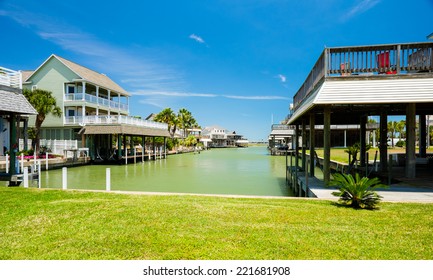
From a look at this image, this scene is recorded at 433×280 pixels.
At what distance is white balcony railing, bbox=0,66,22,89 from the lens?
1185 cm

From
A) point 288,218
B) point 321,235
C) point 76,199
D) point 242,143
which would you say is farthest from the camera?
point 242,143

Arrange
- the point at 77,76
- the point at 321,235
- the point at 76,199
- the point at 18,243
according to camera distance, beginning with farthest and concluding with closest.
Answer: the point at 77,76, the point at 76,199, the point at 321,235, the point at 18,243

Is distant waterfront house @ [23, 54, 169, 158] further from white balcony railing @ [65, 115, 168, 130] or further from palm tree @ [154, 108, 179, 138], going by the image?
palm tree @ [154, 108, 179, 138]

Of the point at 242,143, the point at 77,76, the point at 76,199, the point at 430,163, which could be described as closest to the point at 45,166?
the point at 77,76

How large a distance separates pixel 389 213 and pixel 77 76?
34486mm

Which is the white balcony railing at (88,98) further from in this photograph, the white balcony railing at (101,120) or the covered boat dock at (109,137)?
the covered boat dock at (109,137)

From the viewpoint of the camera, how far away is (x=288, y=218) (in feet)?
18.6

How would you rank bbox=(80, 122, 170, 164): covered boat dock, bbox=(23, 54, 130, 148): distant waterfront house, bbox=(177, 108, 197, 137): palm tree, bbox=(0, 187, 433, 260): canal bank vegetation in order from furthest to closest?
bbox=(177, 108, 197, 137): palm tree < bbox=(23, 54, 130, 148): distant waterfront house < bbox=(80, 122, 170, 164): covered boat dock < bbox=(0, 187, 433, 260): canal bank vegetation

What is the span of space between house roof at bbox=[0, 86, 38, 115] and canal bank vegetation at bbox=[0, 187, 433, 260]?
6205mm

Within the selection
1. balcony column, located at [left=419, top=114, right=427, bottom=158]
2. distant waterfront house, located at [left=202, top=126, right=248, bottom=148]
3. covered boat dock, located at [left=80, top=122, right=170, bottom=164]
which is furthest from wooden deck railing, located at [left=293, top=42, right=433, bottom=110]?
distant waterfront house, located at [left=202, top=126, right=248, bottom=148]

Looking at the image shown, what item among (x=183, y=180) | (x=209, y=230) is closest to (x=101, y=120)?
(x=183, y=180)

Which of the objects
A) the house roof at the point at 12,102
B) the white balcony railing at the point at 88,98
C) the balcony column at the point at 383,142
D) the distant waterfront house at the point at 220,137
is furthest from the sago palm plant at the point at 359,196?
the distant waterfront house at the point at 220,137

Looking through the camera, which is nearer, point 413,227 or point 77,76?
point 413,227

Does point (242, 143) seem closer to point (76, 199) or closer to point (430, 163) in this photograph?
point (430, 163)
